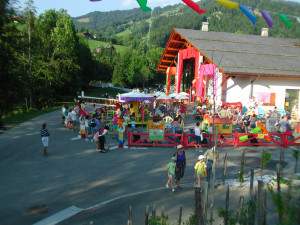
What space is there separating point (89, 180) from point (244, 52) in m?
24.5

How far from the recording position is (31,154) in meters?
12.4

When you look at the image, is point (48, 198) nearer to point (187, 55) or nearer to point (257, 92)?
point (257, 92)

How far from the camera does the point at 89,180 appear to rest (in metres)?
9.31

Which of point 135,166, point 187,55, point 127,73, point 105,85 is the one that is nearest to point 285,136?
point 135,166

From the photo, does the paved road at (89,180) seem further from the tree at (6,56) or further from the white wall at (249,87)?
the white wall at (249,87)

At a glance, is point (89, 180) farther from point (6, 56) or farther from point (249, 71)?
point (249, 71)

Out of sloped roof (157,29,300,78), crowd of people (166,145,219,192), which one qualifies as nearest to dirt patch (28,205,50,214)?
crowd of people (166,145,219,192)

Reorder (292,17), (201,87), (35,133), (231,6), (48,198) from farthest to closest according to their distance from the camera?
(201,87), (35,133), (48,198), (231,6), (292,17)

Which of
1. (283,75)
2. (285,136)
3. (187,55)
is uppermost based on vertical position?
(187,55)

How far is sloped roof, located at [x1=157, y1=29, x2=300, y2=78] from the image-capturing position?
24694 mm

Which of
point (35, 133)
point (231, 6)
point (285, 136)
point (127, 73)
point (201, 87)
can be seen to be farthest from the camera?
point (127, 73)

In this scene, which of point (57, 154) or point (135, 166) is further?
point (57, 154)

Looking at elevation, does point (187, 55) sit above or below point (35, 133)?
above

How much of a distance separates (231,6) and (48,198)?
23.8 feet
